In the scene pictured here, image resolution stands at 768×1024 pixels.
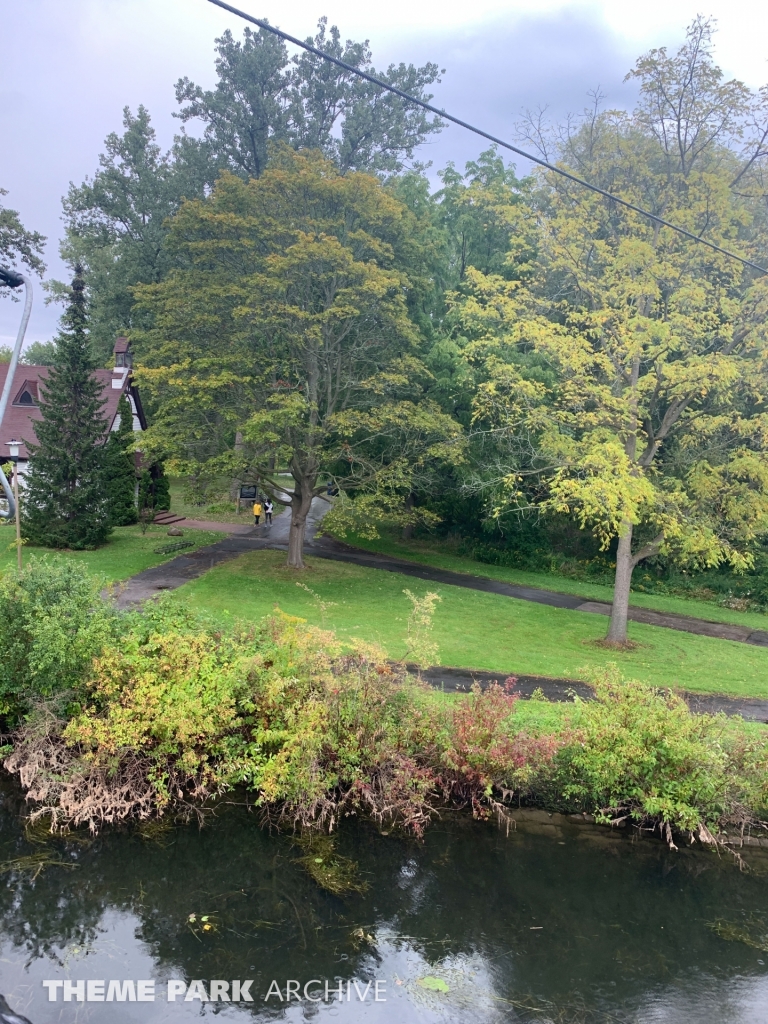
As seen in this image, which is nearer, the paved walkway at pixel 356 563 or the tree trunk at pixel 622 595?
the tree trunk at pixel 622 595

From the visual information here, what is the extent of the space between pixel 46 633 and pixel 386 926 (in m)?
5.81

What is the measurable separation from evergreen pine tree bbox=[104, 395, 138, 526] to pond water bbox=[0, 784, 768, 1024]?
17556mm

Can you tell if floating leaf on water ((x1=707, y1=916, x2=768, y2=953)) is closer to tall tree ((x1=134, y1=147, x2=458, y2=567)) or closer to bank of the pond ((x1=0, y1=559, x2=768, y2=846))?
bank of the pond ((x1=0, y1=559, x2=768, y2=846))

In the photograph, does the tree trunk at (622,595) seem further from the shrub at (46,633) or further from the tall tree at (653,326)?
the shrub at (46,633)

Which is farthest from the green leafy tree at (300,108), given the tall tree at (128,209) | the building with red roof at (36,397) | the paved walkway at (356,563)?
the paved walkway at (356,563)

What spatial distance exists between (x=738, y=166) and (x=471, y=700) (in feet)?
47.4

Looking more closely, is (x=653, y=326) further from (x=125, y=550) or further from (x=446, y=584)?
(x=125, y=550)

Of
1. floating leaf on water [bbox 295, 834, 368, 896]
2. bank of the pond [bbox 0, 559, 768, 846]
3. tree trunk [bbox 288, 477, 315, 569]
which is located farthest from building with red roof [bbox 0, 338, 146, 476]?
floating leaf on water [bbox 295, 834, 368, 896]

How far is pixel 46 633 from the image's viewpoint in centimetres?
959

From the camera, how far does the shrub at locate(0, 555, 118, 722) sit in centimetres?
964

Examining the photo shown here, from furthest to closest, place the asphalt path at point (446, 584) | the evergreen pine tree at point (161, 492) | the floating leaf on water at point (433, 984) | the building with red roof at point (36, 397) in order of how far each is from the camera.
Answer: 1. the building with red roof at point (36, 397)
2. the evergreen pine tree at point (161, 492)
3. the asphalt path at point (446, 584)
4. the floating leaf on water at point (433, 984)

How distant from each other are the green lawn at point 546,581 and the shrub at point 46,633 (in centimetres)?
1677

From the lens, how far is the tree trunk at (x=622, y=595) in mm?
17219

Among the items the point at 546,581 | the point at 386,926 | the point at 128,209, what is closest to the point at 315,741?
the point at 386,926
